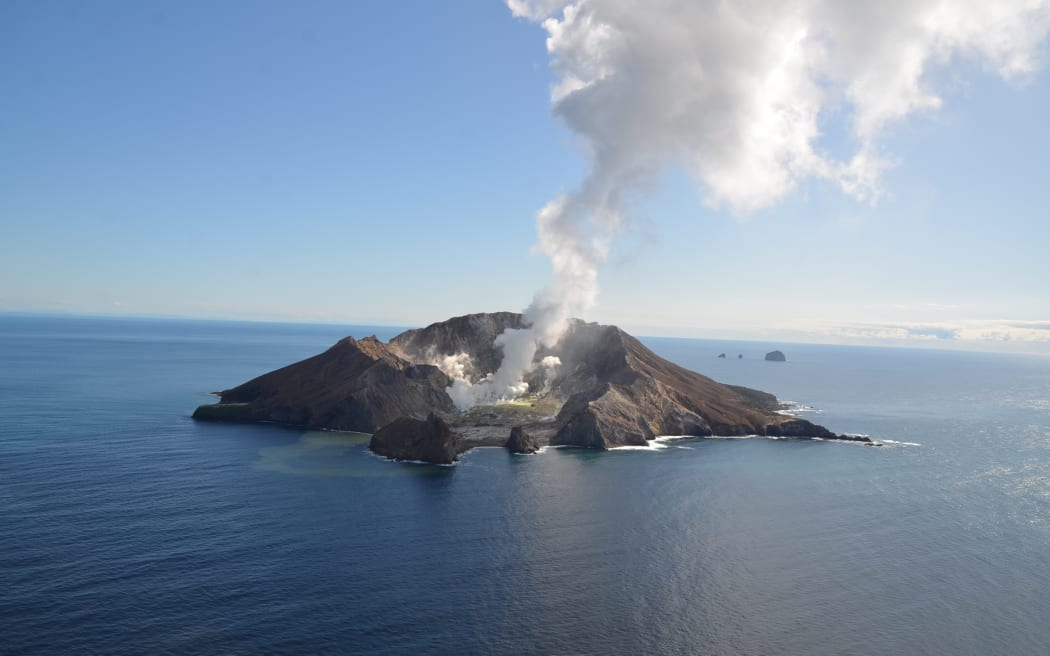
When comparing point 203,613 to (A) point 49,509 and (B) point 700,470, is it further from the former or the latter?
(B) point 700,470

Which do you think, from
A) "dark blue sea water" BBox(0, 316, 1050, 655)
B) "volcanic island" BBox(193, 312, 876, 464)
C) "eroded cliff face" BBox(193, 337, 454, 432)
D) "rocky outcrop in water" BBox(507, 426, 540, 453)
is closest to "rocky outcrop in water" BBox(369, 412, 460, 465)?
"volcanic island" BBox(193, 312, 876, 464)

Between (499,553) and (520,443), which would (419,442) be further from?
(499,553)

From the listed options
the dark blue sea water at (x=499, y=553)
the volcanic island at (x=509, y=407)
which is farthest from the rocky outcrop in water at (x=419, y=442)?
the dark blue sea water at (x=499, y=553)

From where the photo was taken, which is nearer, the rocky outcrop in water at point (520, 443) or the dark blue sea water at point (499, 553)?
the dark blue sea water at point (499, 553)

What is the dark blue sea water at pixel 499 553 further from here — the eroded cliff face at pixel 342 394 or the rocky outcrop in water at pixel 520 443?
the eroded cliff face at pixel 342 394

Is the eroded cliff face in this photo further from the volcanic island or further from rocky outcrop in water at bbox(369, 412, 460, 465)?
rocky outcrop in water at bbox(369, 412, 460, 465)

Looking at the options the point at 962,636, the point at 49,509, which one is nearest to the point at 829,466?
the point at 962,636

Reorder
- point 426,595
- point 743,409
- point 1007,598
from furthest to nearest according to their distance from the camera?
point 743,409
point 1007,598
point 426,595

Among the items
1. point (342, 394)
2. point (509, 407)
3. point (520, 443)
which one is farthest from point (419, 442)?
point (509, 407)
